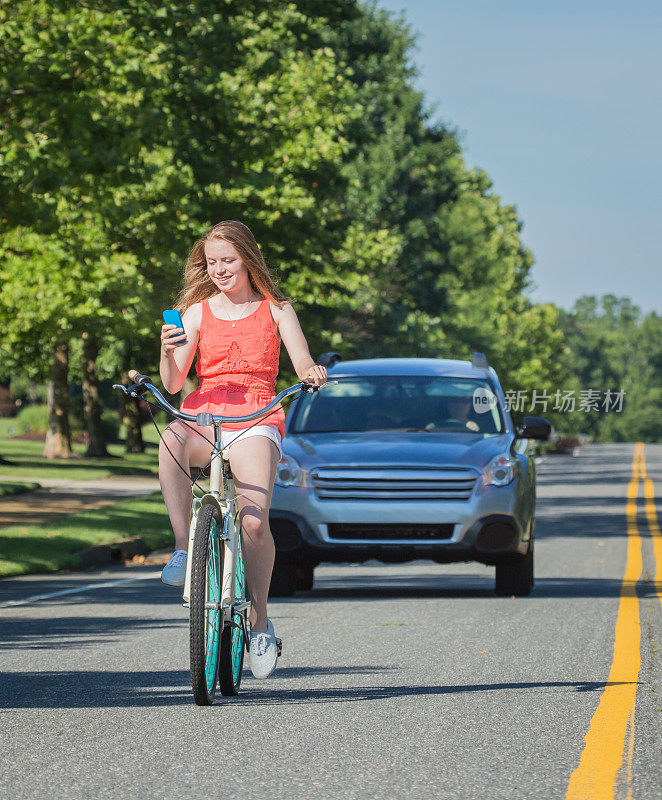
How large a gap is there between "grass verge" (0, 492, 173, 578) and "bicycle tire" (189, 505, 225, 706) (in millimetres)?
8293

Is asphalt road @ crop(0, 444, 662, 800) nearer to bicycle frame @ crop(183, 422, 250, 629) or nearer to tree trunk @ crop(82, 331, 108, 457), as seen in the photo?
bicycle frame @ crop(183, 422, 250, 629)

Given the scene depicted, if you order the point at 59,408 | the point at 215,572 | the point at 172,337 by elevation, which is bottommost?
the point at 59,408

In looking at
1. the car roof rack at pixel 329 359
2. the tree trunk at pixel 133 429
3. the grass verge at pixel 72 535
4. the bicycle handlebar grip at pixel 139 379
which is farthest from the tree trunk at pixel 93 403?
the bicycle handlebar grip at pixel 139 379

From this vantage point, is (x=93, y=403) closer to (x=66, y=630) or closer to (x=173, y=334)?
(x=66, y=630)

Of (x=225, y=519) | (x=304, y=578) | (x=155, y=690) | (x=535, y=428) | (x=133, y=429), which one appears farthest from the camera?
(x=133, y=429)

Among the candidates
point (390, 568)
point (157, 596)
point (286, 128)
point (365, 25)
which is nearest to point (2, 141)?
point (390, 568)

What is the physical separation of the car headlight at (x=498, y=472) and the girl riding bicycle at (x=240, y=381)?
16.3 ft

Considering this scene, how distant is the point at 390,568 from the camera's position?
15.9m

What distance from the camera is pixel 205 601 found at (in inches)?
256

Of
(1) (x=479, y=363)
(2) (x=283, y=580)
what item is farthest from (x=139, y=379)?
(1) (x=479, y=363)

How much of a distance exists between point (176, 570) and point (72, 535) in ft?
38.6

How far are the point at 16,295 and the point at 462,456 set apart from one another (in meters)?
18.4

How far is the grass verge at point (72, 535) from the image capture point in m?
15.6

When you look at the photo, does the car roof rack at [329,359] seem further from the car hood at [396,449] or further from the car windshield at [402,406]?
the car hood at [396,449]
